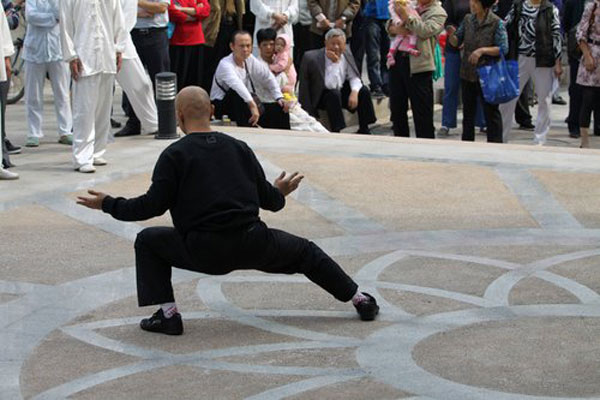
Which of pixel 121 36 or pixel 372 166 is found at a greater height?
pixel 121 36

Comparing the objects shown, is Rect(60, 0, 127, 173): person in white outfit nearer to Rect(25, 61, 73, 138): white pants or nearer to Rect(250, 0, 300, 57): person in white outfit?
Rect(25, 61, 73, 138): white pants

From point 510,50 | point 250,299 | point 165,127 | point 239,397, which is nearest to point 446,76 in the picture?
point 510,50

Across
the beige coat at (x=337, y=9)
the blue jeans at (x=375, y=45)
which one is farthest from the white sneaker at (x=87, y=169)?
the blue jeans at (x=375, y=45)

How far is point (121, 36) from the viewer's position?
34.4 ft

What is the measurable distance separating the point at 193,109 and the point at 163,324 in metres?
1.08

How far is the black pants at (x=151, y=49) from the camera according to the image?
12.3m

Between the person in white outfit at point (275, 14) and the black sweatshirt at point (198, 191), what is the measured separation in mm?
7992

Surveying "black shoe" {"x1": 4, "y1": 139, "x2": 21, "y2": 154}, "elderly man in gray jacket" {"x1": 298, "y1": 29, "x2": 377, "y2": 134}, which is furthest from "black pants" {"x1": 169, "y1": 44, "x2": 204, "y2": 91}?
"black shoe" {"x1": 4, "y1": 139, "x2": 21, "y2": 154}

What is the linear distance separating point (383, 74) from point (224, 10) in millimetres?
2660

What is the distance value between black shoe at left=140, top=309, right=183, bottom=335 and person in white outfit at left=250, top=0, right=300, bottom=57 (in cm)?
802

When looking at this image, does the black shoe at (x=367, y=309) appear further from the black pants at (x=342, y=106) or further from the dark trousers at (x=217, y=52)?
the dark trousers at (x=217, y=52)

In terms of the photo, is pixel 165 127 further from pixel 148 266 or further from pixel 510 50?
pixel 148 266

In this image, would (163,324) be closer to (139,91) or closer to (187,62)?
(139,91)

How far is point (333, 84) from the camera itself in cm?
1348
